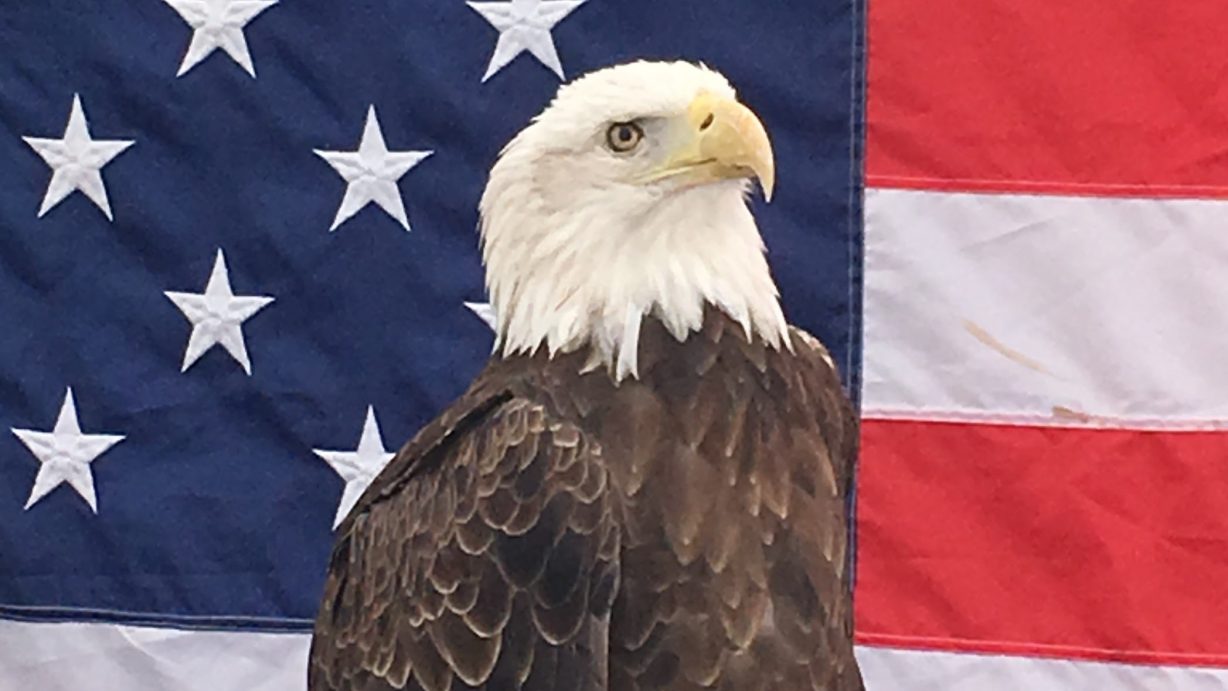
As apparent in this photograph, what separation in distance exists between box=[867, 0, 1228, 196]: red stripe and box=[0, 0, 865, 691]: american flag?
0.18ft

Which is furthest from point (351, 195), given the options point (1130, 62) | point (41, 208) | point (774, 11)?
point (1130, 62)

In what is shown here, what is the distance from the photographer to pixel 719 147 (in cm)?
94

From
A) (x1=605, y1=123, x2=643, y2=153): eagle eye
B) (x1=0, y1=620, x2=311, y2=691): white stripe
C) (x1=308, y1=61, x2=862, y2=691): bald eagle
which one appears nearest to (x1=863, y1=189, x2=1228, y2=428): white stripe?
(x1=308, y1=61, x2=862, y2=691): bald eagle

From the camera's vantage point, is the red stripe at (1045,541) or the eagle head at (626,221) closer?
the eagle head at (626,221)

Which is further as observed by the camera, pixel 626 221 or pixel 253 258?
pixel 253 258

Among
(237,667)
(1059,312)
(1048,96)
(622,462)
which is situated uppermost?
(1048,96)

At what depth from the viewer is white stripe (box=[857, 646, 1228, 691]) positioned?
1.53m

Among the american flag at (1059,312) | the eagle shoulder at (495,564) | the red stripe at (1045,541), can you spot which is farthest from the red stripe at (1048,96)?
the eagle shoulder at (495,564)

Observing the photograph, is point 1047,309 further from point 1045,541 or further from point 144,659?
point 144,659

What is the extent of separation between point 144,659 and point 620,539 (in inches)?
34.5

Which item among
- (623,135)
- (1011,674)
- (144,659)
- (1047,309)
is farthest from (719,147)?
(144,659)

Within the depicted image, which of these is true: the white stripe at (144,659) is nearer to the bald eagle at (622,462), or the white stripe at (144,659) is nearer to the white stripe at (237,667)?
the white stripe at (237,667)

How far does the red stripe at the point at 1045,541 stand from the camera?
4.96 feet

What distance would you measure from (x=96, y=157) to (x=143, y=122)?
0.20ft
